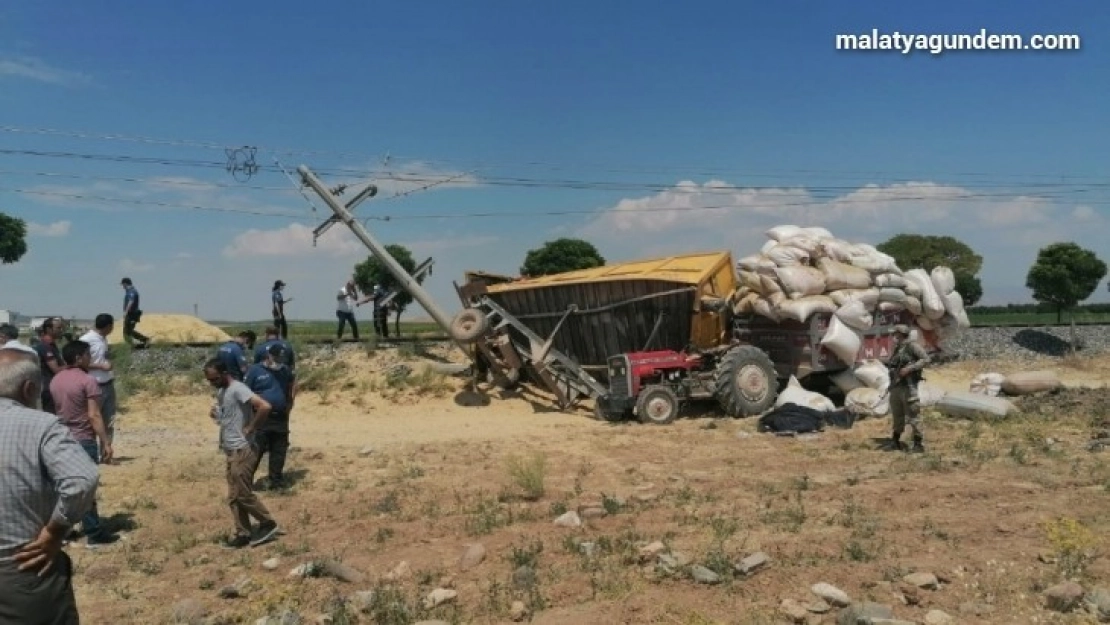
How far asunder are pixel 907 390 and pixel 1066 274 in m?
26.1

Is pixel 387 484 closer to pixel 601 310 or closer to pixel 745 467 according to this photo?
pixel 745 467

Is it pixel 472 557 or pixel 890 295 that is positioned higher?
pixel 890 295

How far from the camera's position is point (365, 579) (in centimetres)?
583

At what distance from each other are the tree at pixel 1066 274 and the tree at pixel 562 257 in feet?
54.5

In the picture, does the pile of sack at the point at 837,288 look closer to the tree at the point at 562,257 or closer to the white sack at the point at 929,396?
the white sack at the point at 929,396

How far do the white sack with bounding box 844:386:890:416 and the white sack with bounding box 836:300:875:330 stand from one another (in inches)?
45.0

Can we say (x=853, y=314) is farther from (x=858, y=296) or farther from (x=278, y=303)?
(x=278, y=303)

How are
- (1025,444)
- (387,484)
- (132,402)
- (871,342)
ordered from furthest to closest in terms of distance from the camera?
(132,402)
(871,342)
(1025,444)
(387,484)

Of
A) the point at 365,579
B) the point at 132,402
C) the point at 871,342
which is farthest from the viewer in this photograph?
the point at 132,402

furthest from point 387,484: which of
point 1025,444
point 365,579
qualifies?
point 1025,444

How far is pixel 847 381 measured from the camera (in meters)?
14.3

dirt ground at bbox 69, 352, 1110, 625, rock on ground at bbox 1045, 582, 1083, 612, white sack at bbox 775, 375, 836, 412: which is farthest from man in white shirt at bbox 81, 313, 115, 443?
white sack at bbox 775, 375, 836, 412

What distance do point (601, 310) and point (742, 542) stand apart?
9.02 m

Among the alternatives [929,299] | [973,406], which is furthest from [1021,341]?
[973,406]
